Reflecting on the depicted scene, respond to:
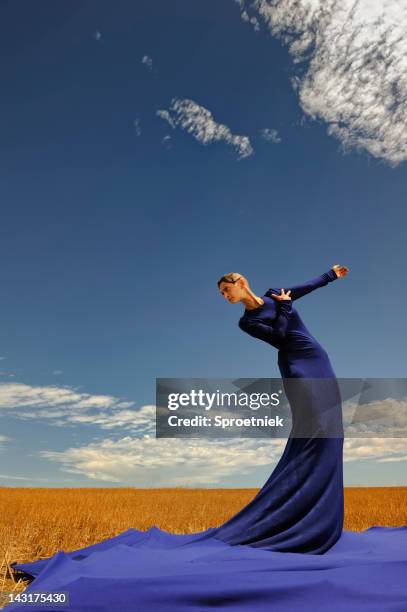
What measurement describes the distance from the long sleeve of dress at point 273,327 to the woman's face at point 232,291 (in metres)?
0.32

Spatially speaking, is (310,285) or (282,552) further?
(310,285)

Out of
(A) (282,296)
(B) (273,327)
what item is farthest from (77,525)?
(A) (282,296)

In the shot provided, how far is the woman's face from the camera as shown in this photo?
248 inches

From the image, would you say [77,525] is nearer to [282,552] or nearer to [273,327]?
[282,552]

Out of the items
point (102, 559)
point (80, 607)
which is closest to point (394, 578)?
point (80, 607)

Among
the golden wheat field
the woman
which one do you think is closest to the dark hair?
the woman

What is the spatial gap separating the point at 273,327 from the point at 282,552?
2.41m

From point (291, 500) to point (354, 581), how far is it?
1.53m

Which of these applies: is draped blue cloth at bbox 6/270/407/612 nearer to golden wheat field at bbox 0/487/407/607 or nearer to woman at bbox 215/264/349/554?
woman at bbox 215/264/349/554

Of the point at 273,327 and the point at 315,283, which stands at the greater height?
the point at 315,283

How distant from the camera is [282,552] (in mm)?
5781

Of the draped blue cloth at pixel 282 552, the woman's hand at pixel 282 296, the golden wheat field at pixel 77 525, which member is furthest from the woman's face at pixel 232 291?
the golden wheat field at pixel 77 525

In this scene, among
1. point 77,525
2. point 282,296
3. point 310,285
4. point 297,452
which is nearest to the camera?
point 297,452

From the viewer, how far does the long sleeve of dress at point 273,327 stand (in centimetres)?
631
